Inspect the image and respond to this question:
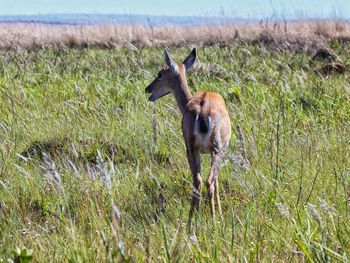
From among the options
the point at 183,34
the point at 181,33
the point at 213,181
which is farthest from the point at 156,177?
the point at 181,33

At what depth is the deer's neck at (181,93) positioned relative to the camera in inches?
239

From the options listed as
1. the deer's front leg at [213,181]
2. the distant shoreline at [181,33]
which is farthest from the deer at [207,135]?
the distant shoreline at [181,33]

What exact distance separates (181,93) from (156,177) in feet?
5.02

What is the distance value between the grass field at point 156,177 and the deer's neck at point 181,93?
0.11 m

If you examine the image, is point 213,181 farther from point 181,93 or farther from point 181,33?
point 181,33

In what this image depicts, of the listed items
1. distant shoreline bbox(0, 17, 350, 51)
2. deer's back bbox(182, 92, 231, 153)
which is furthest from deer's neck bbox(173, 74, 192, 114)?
distant shoreline bbox(0, 17, 350, 51)

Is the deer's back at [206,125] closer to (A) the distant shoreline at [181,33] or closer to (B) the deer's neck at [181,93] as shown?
(B) the deer's neck at [181,93]

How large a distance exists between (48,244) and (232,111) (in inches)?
147

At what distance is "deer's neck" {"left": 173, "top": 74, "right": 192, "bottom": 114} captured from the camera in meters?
6.07

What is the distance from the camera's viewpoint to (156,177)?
4.77 m

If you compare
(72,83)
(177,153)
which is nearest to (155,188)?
(177,153)

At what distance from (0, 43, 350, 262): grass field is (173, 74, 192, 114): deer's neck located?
0.11m

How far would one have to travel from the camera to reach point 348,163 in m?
4.81

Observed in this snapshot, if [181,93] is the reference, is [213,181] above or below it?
below
